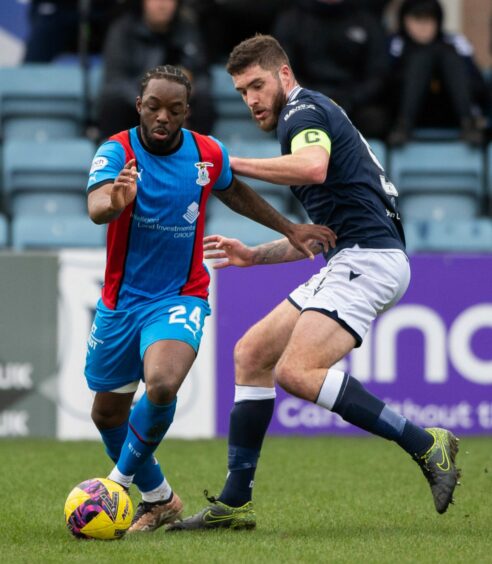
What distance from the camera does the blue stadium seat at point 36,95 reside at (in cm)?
1225

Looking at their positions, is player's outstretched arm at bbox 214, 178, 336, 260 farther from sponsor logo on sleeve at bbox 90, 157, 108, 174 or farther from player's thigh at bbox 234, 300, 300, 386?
sponsor logo on sleeve at bbox 90, 157, 108, 174

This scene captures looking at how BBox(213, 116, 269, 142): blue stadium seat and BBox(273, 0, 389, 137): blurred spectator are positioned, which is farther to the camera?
BBox(213, 116, 269, 142): blue stadium seat

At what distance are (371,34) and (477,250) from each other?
2503 mm

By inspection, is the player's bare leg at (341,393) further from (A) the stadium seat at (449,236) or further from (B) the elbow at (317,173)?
(A) the stadium seat at (449,236)

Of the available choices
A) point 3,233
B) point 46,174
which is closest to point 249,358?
point 3,233

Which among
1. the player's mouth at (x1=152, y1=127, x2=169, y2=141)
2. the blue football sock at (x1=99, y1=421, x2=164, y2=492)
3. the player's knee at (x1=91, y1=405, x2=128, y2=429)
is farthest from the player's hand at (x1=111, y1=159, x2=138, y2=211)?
the blue football sock at (x1=99, y1=421, x2=164, y2=492)

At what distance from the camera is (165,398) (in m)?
5.71

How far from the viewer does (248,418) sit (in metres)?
6.24

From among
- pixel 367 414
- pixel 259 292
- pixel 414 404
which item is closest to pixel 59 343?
pixel 259 292

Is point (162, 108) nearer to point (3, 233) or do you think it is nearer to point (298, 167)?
point (298, 167)

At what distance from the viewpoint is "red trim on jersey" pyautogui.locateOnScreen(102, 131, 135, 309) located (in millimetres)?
5945

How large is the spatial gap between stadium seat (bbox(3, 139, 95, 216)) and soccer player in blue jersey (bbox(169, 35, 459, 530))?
5286 mm

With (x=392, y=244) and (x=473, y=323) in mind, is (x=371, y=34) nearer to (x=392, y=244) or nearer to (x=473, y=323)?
(x=473, y=323)

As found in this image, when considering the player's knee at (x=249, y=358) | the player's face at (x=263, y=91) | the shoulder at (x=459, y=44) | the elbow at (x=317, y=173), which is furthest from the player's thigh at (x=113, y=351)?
the shoulder at (x=459, y=44)
